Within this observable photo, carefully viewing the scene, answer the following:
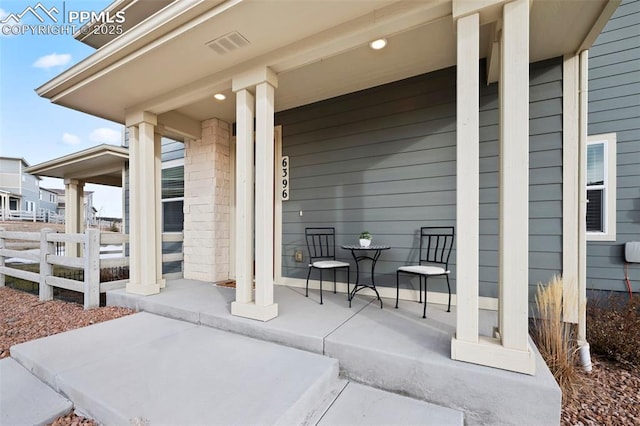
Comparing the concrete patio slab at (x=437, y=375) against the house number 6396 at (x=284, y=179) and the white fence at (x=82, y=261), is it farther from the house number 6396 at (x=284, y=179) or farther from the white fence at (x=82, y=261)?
the white fence at (x=82, y=261)

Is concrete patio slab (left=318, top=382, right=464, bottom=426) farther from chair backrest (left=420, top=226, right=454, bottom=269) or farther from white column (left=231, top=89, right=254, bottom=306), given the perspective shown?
chair backrest (left=420, top=226, right=454, bottom=269)

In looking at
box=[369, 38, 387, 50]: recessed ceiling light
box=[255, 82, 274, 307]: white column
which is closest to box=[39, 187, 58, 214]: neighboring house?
box=[255, 82, 274, 307]: white column

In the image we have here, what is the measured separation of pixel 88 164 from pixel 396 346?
296 inches

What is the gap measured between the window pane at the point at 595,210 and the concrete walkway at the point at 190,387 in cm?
292

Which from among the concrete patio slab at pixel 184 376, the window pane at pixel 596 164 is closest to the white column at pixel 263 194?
the concrete patio slab at pixel 184 376

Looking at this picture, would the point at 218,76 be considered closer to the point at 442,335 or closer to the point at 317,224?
the point at 317,224

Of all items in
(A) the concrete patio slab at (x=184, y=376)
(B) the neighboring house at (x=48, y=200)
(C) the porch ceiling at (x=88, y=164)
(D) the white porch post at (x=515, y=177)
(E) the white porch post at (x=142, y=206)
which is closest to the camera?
(A) the concrete patio slab at (x=184, y=376)

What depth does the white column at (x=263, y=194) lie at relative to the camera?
2539mm

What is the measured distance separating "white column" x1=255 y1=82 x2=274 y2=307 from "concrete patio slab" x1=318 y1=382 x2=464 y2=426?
1104 mm

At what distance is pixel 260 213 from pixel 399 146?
1784 millimetres

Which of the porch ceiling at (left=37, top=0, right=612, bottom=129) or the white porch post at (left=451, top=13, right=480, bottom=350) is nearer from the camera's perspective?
the white porch post at (left=451, top=13, right=480, bottom=350)

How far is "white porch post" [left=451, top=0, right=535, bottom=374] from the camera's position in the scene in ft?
5.39

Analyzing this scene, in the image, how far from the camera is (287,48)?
2.42 metres

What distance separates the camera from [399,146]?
3234 millimetres
